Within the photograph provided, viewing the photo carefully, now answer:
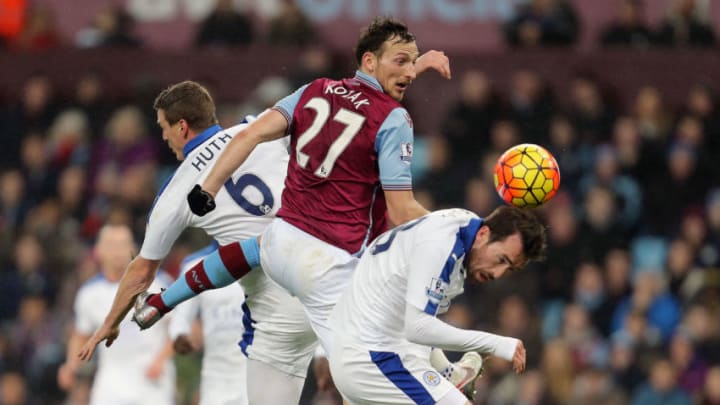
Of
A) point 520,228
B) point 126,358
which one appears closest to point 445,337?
point 520,228

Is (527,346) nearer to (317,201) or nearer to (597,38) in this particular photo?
(597,38)

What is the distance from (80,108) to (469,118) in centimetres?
445

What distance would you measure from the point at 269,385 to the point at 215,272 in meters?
0.80

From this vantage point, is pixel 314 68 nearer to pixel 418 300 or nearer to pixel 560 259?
pixel 560 259

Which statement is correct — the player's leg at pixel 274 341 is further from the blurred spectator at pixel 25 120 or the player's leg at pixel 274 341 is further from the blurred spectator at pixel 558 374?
the blurred spectator at pixel 25 120

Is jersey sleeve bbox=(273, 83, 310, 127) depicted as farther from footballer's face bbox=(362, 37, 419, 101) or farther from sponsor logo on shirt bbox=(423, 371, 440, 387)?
sponsor logo on shirt bbox=(423, 371, 440, 387)

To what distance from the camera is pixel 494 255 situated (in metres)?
7.75

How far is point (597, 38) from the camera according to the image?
58.6 ft

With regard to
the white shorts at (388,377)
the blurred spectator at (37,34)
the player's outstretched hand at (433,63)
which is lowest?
the blurred spectator at (37,34)

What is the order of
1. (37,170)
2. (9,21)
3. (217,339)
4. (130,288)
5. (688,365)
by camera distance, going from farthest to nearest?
(9,21) < (37,170) < (688,365) < (217,339) < (130,288)

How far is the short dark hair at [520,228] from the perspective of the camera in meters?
7.72

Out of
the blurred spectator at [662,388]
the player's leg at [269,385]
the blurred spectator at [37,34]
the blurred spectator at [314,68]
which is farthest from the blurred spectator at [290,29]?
the player's leg at [269,385]

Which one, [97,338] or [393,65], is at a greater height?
[393,65]

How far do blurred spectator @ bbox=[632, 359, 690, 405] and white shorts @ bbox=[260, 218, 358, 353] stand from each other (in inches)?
249
